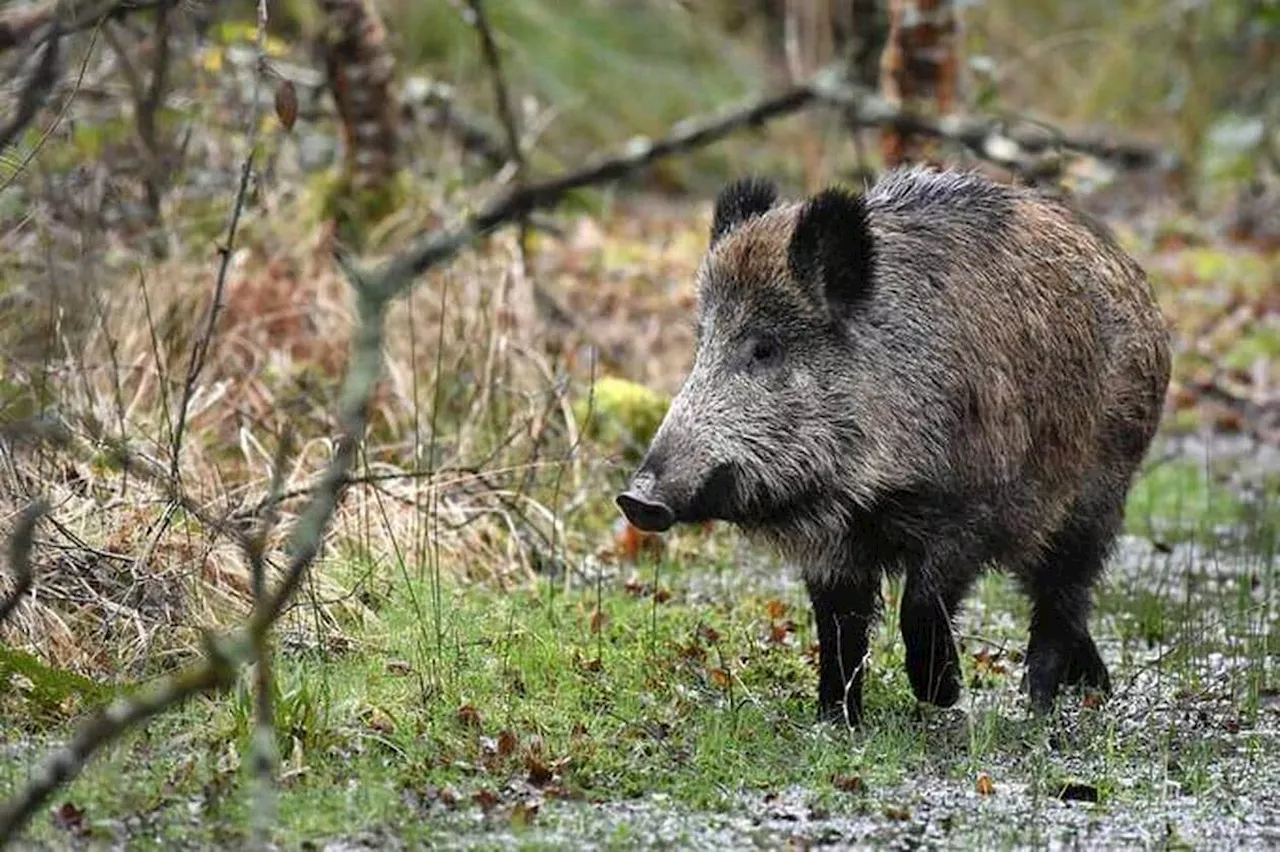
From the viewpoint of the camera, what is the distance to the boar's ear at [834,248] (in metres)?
5.98

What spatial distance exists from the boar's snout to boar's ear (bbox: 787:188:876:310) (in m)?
0.87

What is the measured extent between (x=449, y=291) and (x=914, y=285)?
410cm

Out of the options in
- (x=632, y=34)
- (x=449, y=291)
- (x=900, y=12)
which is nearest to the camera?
(x=449, y=291)

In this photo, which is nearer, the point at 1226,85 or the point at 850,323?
the point at 850,323

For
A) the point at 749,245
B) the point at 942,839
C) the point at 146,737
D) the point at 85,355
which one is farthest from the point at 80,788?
the point at 85,355

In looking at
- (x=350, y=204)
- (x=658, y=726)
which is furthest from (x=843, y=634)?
(x=350, y=204)

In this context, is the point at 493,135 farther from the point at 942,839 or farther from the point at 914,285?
the point at 942,839

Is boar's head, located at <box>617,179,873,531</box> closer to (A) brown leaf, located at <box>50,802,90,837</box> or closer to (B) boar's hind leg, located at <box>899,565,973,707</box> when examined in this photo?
(B) boar's hind leg, located at <box>899,565,973,707</box>

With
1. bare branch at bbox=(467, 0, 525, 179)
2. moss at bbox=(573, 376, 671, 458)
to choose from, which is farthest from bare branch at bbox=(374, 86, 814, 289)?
moss at bbox=(573, 376, 671, 458)

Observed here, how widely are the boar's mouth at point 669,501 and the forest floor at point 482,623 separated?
59 centimetres

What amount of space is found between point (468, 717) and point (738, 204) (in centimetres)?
185

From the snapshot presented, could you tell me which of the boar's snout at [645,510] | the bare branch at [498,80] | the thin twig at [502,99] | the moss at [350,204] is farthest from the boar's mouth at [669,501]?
the moss at [350,204]

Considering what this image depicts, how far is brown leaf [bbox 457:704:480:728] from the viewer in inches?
225

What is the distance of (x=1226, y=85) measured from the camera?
1806 centimetres
